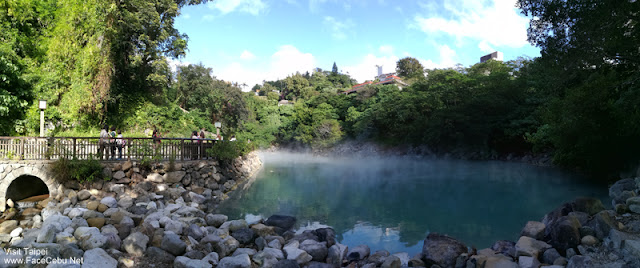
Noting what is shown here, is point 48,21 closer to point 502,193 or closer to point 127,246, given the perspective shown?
point 127,246

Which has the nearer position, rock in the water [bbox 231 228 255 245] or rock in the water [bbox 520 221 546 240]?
rock in the water [bbox 520 221 546 240]

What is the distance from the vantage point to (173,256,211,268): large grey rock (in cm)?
586

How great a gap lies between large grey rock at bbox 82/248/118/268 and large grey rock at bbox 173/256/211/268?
0.97 metres

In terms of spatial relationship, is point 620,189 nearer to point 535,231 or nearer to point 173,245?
point 535,231

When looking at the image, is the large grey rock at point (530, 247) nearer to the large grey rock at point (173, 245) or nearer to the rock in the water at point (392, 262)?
the rock in the water at point (392, 262)

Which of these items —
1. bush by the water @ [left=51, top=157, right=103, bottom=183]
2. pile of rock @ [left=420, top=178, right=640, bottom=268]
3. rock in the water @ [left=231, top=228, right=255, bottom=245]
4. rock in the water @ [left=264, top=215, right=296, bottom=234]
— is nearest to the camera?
pile of rock @ [left=420, top=178, right=640, bottom=268]

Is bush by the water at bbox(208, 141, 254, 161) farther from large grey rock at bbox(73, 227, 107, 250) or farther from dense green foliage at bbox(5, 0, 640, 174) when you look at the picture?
large grey rock at bbox(73, 227, 107, 250)

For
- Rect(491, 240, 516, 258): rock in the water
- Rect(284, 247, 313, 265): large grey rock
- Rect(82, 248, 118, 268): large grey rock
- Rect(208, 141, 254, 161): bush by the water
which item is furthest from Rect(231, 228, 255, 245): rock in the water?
Rect(208, 141, 254, 161): bush by the water

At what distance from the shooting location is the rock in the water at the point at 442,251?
21.2ft

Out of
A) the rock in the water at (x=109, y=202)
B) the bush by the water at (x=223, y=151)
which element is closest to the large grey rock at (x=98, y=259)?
the rock in the water at (x=109, y=202)

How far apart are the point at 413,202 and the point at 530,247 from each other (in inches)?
264

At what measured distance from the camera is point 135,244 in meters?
6.54

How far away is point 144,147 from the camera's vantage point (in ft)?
38.1

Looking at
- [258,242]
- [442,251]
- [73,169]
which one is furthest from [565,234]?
[73,169]
